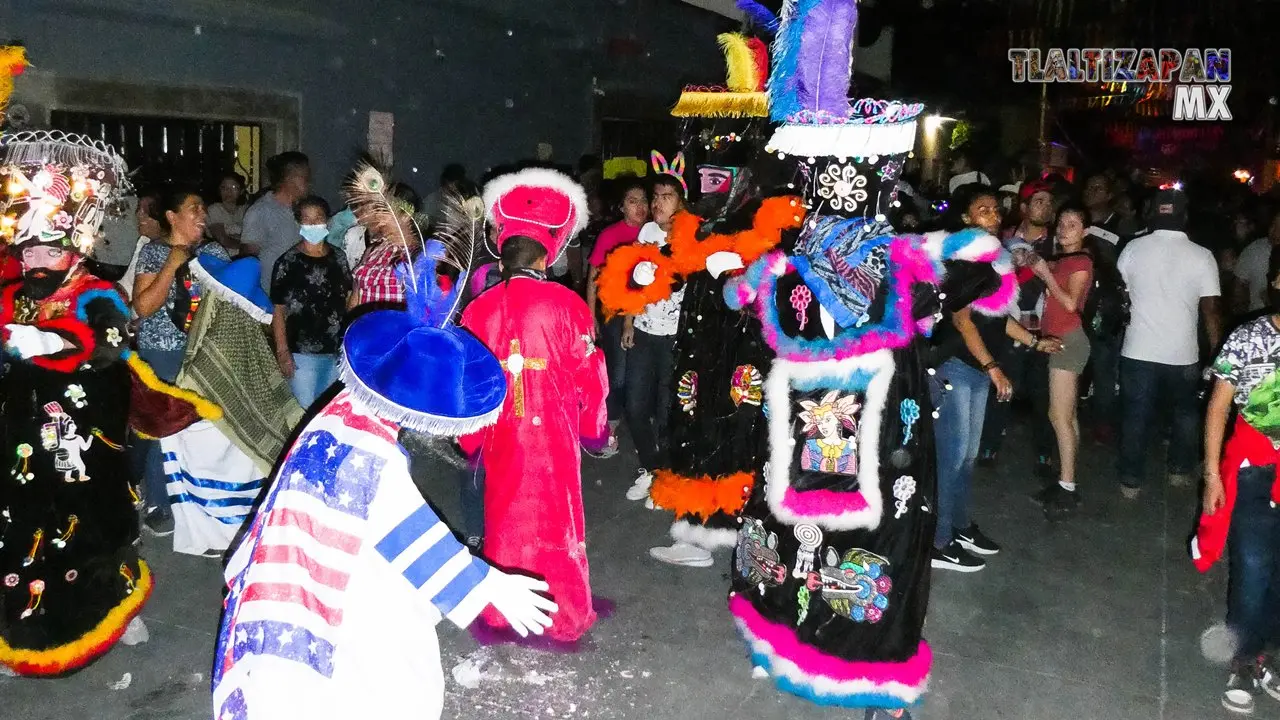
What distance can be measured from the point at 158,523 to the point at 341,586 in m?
3.90

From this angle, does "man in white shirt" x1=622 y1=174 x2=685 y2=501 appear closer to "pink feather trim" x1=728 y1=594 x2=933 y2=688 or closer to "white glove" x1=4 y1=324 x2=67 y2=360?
"pink feather trim" x1=728 y1=594 x2=933 y2=688

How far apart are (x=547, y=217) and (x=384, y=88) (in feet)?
22.4

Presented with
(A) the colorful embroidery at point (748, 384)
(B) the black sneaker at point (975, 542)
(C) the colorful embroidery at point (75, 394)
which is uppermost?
(A) the colorful embroidery at point (748, 384)

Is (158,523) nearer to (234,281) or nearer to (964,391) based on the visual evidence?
(234,281)

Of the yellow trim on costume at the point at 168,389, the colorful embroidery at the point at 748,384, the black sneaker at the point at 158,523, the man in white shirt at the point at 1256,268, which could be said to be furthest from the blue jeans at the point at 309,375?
the man in white shirt at the point at 1256,268

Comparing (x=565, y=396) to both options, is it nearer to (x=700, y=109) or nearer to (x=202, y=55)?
(x=700, y=109)

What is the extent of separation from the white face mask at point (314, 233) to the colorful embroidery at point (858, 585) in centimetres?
357

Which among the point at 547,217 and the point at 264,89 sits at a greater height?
the point at 264,89

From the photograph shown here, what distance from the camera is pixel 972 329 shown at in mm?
5070

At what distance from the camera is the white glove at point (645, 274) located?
4520 mm

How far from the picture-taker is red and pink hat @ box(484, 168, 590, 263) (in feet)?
13.7

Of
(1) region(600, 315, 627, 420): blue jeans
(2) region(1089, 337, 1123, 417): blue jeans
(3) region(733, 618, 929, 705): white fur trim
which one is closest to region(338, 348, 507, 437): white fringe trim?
(3) region(733, 618, 929, 705): white fur trim

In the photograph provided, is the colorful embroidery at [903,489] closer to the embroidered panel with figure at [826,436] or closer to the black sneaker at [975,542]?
the embroidered panel with figure at [826,436]

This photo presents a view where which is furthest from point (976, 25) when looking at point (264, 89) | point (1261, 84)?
point (264, 89)
